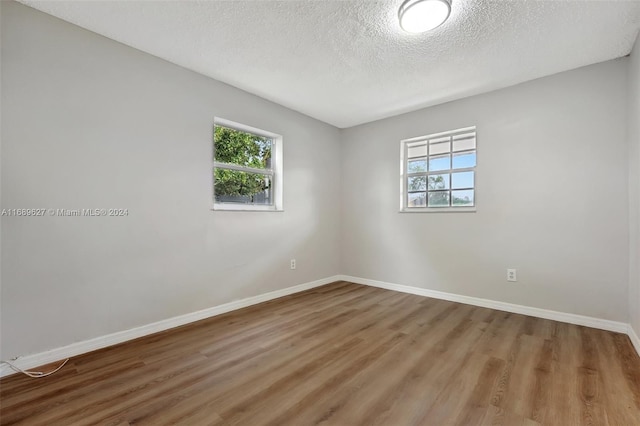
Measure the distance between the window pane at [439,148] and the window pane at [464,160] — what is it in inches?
6.1

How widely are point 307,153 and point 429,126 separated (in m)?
1.75

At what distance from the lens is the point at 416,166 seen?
13.3ft

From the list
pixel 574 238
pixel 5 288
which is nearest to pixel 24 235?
pixel 5 288

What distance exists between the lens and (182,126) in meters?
2.81

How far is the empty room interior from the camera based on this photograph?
1779 millimetres

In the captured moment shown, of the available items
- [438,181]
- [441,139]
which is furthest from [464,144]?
[438,181]

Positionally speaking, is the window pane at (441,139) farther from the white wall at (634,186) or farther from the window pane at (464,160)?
the white wall at (634,186)

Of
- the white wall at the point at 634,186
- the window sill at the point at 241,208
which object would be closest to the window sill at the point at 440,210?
the white wall at the point at 634,186

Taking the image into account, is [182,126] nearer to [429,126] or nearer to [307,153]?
[307,153]

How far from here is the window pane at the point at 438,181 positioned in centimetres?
375

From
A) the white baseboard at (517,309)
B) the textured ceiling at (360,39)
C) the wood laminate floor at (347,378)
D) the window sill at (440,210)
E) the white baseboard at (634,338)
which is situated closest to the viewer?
the wood laminate floor at (347,378)

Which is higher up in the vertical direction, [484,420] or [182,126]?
[182,126]

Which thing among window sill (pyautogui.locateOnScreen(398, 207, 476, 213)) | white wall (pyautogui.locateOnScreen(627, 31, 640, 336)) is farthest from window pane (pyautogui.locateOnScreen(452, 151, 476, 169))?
white wall (pyautogui.locateOnScreen(627, 31, 640, 336))

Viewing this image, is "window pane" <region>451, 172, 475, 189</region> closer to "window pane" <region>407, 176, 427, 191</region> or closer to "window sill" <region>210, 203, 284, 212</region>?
"window pane" <region>407, 176, 427, 191</region>
